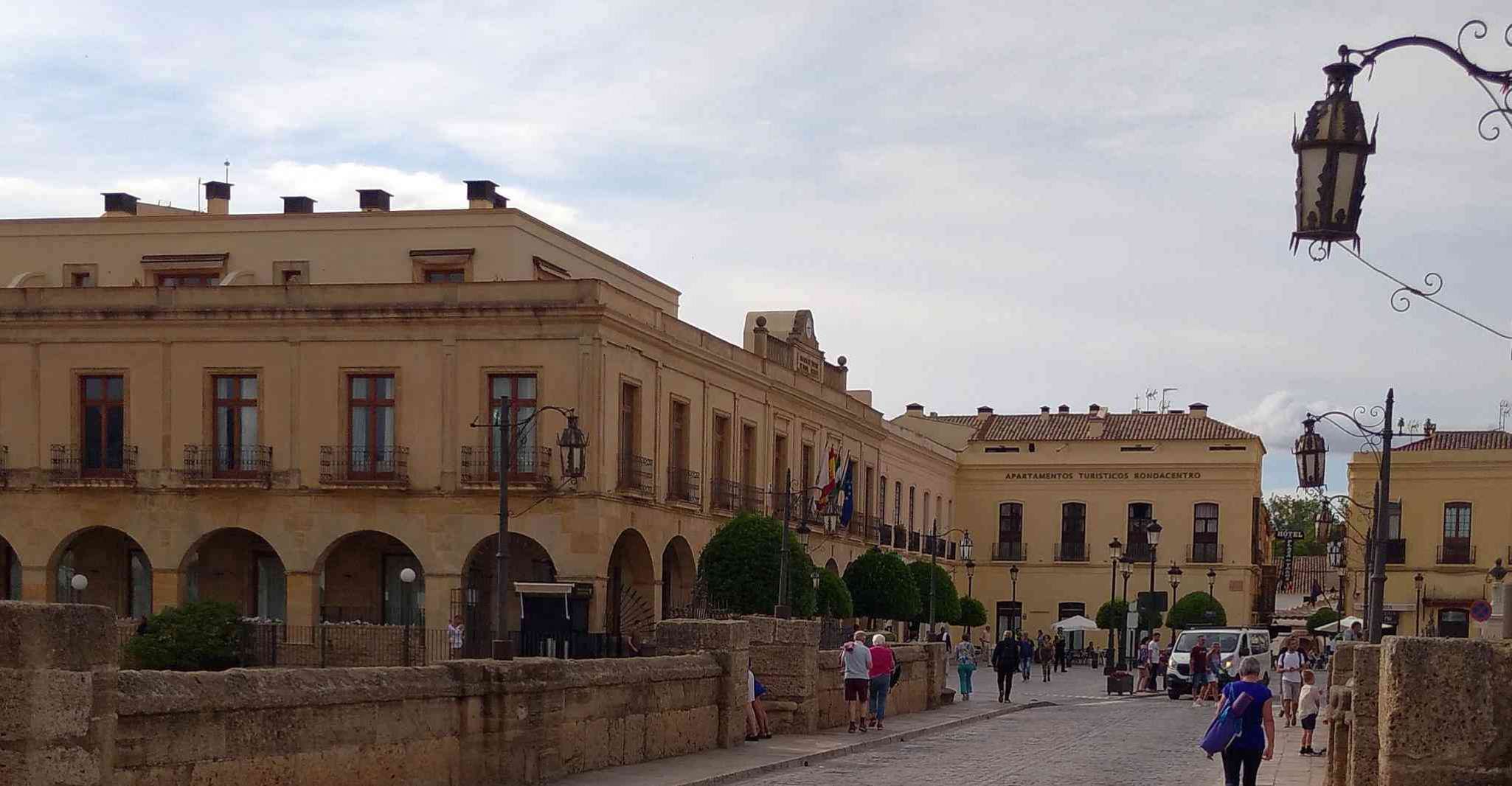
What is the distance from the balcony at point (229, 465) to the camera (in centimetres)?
4200

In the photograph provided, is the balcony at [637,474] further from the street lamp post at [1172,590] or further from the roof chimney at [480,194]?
the street lamp post at [1172,590]

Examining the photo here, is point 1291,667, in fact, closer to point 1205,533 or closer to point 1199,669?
point 1199,669

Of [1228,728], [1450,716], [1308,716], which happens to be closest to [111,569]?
[1308,716]

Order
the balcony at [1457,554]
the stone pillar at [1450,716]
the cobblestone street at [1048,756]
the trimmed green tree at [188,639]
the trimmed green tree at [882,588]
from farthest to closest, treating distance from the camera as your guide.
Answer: the balcony at [1457,554]
the trimmed green tree at [882,588]
the trimmed green tree at [188,639]
the cobblestone street at [1048,756]
the stone pillar at [1450,716]

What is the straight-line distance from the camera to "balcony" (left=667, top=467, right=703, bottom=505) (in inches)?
1796

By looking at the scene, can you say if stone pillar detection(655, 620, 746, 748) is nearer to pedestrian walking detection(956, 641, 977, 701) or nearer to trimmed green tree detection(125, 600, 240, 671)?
pedestrian walking detection(956, 641, 977, 701)

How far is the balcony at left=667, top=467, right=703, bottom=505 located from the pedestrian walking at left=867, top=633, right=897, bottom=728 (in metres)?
17.7

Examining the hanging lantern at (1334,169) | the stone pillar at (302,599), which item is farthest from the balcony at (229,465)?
the hanging lantern at (1334,169)

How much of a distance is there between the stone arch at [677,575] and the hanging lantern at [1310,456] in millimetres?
21163

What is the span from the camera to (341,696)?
13.9 meters

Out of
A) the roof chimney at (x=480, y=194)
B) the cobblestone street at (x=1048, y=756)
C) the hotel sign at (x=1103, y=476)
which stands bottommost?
the cobblestone street at (x=1048, y=756)

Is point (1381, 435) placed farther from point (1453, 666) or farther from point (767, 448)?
point (767, 448)

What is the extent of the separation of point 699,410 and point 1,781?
37.4 meters

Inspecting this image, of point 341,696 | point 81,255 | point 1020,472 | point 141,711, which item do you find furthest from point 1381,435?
point 1020,472
